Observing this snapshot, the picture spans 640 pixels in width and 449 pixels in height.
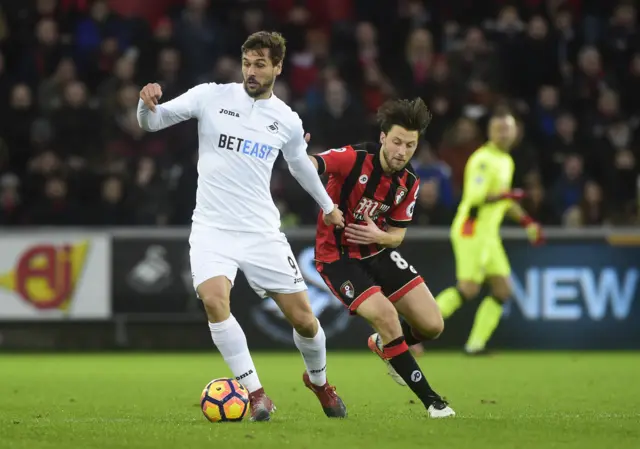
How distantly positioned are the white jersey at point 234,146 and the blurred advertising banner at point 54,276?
683 cm

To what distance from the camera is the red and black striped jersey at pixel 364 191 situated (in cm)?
823

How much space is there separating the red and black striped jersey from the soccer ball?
1396 mm

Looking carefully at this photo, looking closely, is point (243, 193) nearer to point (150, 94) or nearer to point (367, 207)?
point (150, 94)

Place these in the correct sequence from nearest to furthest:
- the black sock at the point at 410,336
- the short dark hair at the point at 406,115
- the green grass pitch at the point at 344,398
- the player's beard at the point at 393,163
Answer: the green grass pitch at the point at 344,398 → the short dark hair at the point at 406,115 → the player's beard at the point at 393,163 → the black sock at the point at 410,336

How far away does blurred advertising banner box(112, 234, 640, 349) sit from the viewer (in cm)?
1416

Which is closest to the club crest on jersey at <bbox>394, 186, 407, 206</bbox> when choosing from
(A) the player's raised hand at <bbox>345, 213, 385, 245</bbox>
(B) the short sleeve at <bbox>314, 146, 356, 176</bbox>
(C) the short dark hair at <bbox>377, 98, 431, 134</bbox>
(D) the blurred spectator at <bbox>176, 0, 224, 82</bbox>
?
(A) the player's raised hand at <bbox>345, 213, 385, 245</bbox>

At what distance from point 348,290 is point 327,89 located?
7.90 metres

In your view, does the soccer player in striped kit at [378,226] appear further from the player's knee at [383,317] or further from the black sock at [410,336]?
the black sock at [410,336]

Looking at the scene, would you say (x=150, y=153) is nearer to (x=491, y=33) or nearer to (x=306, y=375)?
(x=491, y=33)

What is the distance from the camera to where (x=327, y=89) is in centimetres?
1570

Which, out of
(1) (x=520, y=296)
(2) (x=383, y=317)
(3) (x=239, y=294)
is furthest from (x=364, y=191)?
(1) (x=520, y=296)

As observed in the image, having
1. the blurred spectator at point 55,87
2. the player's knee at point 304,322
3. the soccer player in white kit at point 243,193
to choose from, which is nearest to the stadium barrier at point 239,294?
the blurred spectator at point 55,87

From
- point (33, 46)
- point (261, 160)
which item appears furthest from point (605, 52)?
point (261, 160)

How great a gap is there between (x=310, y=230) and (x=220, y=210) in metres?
6.99
